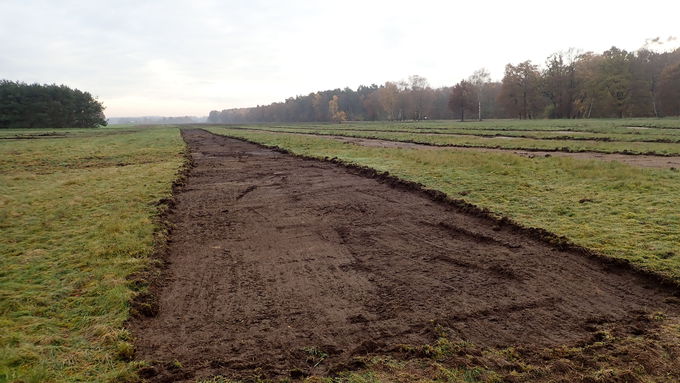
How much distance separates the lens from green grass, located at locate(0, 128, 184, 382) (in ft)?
12.5

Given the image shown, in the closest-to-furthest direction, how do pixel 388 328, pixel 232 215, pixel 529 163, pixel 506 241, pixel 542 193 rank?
pixel 388 328
pixel 506 241
pixel 232 215
pixel 542 193
pixel 529 163

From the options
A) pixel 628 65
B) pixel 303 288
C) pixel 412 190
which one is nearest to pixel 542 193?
pixel 412 190

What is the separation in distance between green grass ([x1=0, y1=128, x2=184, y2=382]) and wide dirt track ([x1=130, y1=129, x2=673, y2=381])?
0.42m

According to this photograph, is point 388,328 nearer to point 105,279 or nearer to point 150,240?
point 105,279

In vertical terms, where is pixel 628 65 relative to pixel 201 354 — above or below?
above

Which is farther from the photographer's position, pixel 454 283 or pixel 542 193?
pixel 542 193

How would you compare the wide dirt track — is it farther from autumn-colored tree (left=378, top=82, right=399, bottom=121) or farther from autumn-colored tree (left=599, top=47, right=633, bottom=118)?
autumn-colored tree (left=378, top=82, right=399, bottom=121)

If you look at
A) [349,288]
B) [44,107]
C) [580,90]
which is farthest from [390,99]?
[349,288]

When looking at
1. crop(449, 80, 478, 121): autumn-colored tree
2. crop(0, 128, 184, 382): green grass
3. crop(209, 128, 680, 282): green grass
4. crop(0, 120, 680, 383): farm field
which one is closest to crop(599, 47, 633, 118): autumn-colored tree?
crop(449, 80, 478, 121): autumn-colored tree

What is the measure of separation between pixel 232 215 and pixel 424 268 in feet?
17.9

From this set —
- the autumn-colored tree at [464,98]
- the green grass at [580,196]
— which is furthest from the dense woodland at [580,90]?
the green grass at [580,196]

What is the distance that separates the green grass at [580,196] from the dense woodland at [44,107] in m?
101

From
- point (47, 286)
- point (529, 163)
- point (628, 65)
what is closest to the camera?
point (47, 286)

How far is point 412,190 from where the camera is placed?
12.3 metres
